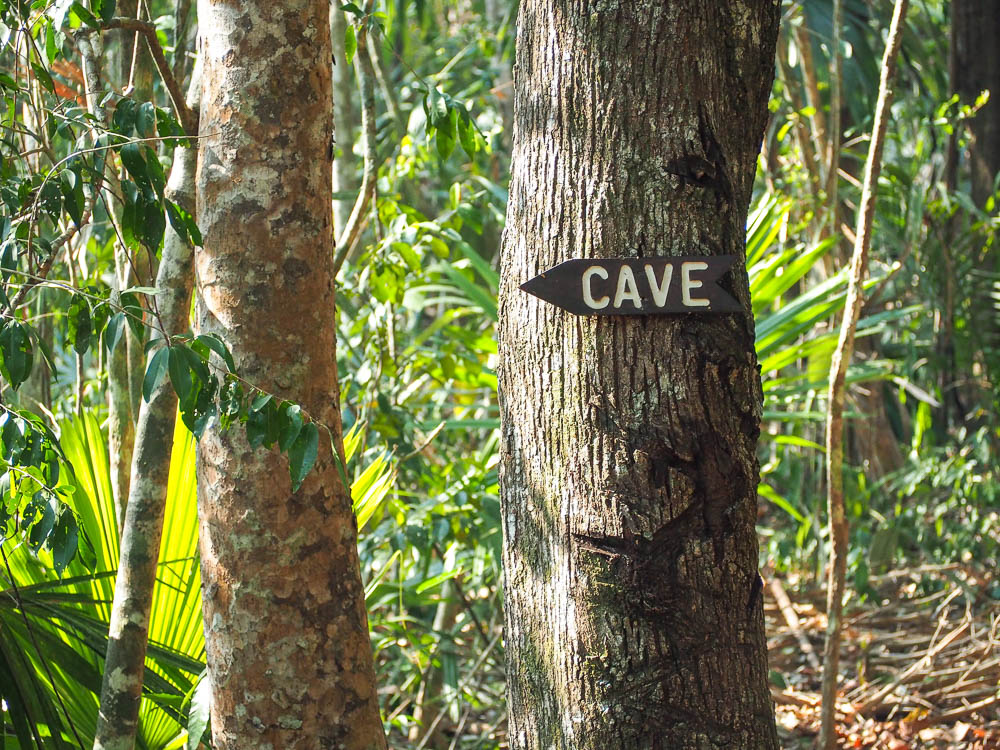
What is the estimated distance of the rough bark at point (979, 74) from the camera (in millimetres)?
4406

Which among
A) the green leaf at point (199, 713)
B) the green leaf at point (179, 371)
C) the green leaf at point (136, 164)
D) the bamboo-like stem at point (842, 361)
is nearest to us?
the green leaf at point (179, 371)

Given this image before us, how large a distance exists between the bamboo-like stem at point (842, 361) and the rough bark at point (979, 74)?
2.49 meters

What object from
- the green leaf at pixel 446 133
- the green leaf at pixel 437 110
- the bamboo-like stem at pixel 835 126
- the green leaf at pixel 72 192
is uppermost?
the bamboo-like stem at pixel 835 126

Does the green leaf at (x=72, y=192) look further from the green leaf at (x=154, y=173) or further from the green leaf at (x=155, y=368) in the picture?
the green leaf at (x=155, y=368)

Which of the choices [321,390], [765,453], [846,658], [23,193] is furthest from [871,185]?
[765,453]

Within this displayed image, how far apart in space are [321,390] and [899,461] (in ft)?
13.5

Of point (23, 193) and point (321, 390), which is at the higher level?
point (23, 193)

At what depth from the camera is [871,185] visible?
2223 millimetres

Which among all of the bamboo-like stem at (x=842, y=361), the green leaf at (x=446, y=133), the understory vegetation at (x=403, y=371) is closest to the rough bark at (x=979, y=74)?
the understory vegetation at (x=403, y=371)

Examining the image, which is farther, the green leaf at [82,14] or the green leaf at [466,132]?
the green leaf at [466,132]

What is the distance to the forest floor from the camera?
304 centimetres

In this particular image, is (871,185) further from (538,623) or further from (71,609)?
(71,609)

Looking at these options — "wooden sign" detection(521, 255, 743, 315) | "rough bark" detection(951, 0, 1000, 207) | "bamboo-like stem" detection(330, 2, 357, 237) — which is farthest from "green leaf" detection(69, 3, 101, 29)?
"rough bark" detection(951, 0, 1000, 207)

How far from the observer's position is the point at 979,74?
4.53 m
